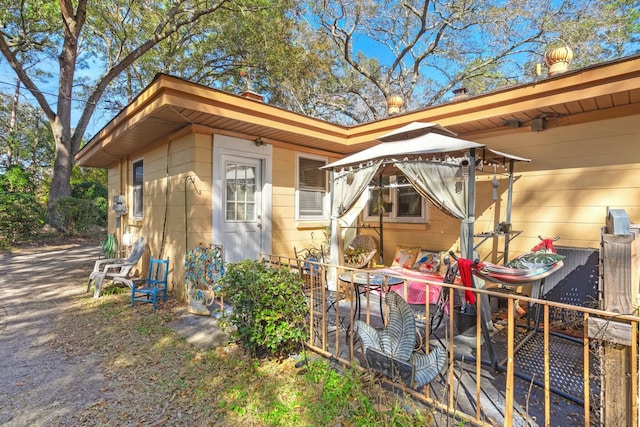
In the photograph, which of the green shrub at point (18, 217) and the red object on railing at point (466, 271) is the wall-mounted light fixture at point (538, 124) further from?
the green shrub at point (18, 217)

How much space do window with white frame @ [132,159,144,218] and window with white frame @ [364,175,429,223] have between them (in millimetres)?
4837

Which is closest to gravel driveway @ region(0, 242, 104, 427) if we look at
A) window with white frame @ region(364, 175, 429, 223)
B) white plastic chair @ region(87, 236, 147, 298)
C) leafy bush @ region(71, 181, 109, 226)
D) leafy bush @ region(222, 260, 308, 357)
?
white plastic chair @ region(87, 236, 147, 298)

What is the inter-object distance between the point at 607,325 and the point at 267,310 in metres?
2.15

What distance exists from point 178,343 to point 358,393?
2016mm

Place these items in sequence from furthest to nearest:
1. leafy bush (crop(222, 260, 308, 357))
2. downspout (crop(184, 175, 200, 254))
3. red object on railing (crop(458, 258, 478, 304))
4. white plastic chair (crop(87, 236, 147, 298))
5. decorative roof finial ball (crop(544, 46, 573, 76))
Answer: white plastic chair (crop(87, 236, 147, 298)), downspout (crop(184, 175, 200, 254)), decorative roof finial ball (crop(544, 46, 573, 76)), leafy bush (crop(222, 260, 308, 357)), red object on railing (crop(458, 258, 478, 304))

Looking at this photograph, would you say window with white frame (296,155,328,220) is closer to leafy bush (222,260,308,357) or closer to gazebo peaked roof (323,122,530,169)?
gazebo peaked roof (323,122,530,169)

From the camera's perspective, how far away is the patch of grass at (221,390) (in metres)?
2.01

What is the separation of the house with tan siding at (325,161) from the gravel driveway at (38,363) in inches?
62.9

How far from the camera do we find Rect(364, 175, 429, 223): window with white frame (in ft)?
17.5

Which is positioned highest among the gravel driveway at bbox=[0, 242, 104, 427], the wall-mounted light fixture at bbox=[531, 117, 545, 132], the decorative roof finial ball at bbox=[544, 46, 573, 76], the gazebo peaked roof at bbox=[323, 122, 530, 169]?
the decorative roof finial ball at bbox=[544, 46, 573, 76]

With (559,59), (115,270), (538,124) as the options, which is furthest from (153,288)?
(559,59)

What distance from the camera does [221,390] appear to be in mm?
2355

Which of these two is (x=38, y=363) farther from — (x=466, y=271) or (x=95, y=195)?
(x=95, y=195)

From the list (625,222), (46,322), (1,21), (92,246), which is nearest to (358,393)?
(625,222)
